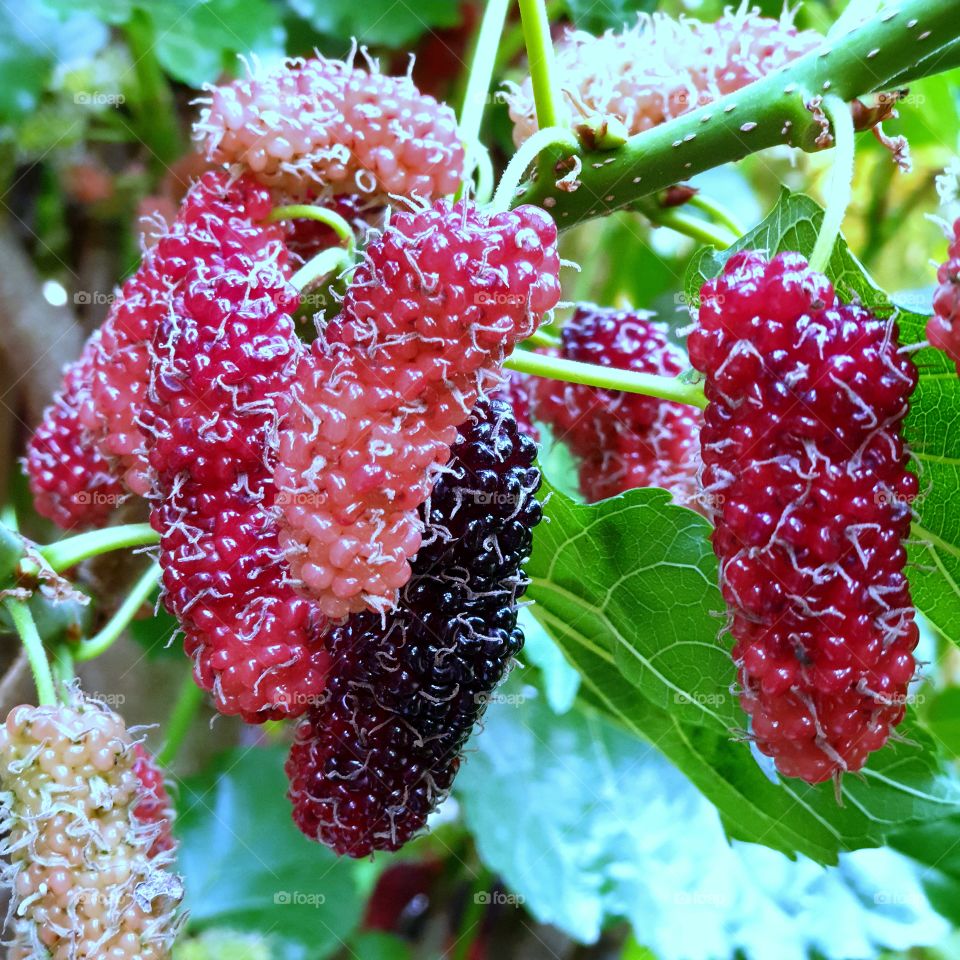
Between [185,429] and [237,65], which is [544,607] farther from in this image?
[237,65]

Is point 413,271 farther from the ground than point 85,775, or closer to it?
farther from the ground

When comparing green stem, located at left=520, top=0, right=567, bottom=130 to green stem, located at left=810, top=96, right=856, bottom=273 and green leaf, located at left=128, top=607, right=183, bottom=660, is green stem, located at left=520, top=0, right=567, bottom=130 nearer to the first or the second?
green stem, located at left=810, top=96, right=856, bottom=273

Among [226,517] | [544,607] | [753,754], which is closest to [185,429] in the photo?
[226,517]

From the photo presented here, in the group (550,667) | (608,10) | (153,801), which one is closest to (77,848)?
(153,801)

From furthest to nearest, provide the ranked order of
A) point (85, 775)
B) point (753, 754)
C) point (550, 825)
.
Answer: point (550, 825) → point (753, 754) → point (85, 775)

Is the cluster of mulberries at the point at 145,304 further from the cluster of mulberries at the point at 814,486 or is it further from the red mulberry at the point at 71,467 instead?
the cluster of mulberries at the point at 814,486

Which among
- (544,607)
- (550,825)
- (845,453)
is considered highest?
(845,453)
